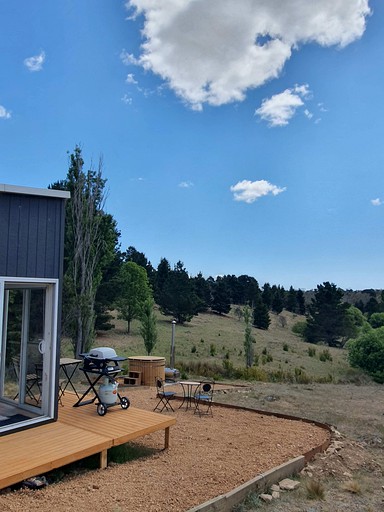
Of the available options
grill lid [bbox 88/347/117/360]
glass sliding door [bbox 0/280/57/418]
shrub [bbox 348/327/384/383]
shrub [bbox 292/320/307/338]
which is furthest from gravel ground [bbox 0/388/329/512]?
shrub [bbox 292/320/307/338]

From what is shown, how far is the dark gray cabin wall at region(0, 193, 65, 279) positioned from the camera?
15.6 ft

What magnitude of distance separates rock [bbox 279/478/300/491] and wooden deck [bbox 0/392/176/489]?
60.0 inches

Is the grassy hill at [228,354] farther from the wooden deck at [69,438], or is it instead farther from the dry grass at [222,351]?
the wooden deck at [69,438]

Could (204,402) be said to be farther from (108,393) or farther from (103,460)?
(103,460)

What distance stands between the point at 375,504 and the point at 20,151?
41.7ft

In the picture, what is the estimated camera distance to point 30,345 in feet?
17.7

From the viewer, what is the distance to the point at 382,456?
226 inches

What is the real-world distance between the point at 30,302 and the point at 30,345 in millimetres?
570

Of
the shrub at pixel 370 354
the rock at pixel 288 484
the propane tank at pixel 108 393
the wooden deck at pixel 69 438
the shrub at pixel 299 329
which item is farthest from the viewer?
the shrub at pixel 299 329

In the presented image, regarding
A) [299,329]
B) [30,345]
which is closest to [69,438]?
[30,345]

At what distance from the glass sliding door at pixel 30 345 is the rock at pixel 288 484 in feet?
9.35

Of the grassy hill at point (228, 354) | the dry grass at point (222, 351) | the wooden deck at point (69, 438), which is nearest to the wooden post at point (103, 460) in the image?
the wooden deck at point (69, 438)

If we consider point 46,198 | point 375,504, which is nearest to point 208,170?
point 46,198

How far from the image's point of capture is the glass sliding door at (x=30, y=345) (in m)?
5.18
